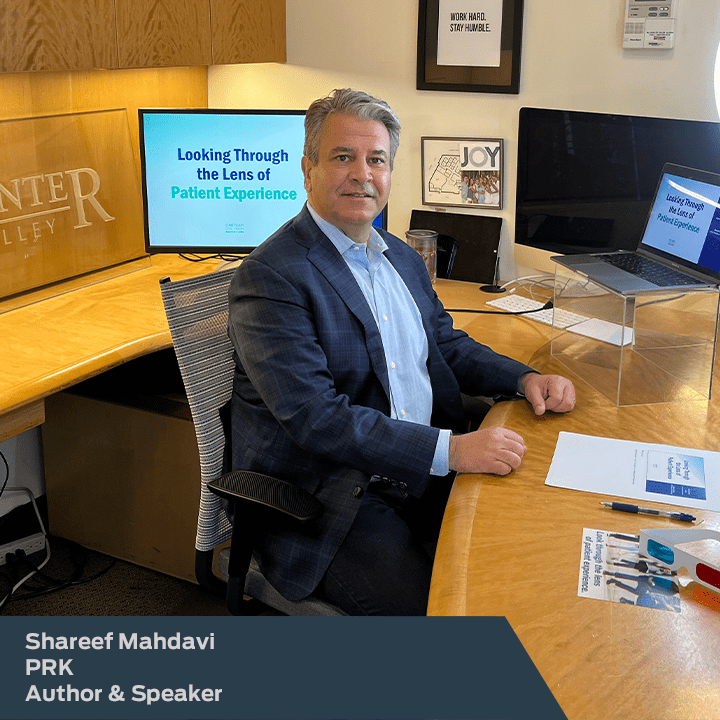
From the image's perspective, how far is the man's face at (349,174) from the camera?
170cm

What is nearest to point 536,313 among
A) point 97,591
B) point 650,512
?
point 650,512

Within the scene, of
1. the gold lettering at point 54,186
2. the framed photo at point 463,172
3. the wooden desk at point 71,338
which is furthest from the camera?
the framed photo at point 463,172

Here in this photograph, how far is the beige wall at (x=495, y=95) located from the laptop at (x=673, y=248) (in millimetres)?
430

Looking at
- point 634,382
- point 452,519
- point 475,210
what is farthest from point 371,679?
point 475,210

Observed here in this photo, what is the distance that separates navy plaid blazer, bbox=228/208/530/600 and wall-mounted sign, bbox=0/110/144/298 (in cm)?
98

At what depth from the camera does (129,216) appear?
269 centimetres

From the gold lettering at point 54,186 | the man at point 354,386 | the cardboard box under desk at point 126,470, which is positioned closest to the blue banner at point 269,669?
the man at point 354,386

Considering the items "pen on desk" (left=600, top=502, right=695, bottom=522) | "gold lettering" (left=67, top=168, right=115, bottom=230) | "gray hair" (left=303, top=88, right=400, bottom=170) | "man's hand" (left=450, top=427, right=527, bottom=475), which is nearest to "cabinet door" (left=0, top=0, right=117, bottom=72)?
"gold lettering" (left=67, top=168, right=115, bottom=230)

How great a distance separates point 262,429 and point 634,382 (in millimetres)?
740

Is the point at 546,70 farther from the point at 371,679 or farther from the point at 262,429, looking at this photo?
the point at 371,679

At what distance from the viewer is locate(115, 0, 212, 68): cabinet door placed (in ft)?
7.26

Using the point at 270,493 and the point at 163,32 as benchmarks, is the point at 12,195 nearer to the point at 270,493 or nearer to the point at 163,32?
the point at 163,32

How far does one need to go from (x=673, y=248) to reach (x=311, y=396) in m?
0.94

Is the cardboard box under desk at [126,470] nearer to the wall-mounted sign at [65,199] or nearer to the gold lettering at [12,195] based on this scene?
the wall-mounted sign at [65,199]
